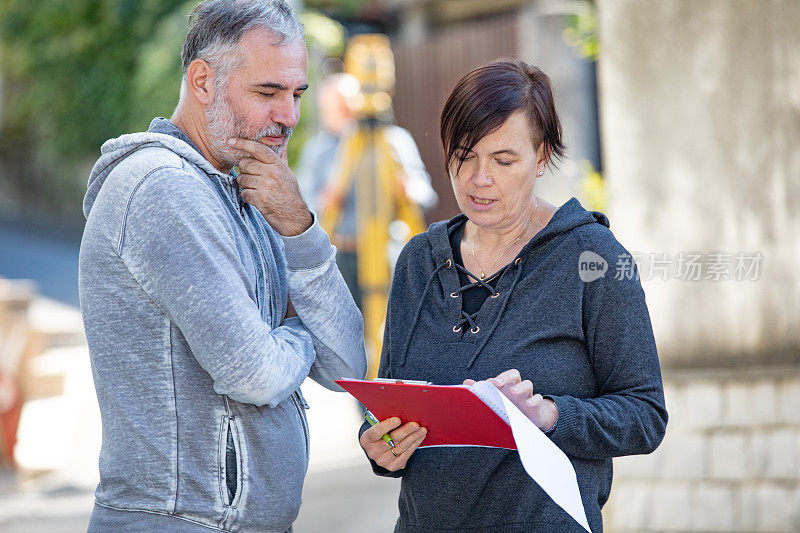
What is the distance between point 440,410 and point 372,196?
4.96 m

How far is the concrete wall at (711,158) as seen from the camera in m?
3.90

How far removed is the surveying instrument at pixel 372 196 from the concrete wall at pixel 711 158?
2889 mm

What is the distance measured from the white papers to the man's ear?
0.88m

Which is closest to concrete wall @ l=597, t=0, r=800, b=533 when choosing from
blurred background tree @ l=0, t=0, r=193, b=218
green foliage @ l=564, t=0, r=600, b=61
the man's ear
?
green foliage @ l=564, t=0, r=600, b=61

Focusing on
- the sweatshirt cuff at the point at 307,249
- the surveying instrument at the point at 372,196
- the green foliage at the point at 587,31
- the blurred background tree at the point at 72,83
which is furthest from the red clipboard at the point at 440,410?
the blurred background tree at the point at 72,83

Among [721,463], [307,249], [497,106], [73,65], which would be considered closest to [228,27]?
[307,249]

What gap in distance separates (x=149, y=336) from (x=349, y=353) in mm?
493

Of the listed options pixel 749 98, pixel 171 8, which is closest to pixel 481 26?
pixel 171 8

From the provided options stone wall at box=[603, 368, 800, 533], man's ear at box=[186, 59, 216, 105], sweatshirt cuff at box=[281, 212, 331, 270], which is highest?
man's ear at box=[186, 59, 216, 105]

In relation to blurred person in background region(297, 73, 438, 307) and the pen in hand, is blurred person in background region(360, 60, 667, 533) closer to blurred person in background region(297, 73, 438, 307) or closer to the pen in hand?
the pen in hand

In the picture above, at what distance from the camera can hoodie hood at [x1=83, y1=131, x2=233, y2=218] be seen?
6.72 feet

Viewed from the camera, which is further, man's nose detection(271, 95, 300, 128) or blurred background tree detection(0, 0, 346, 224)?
blurred background tree detection(0, 0, 346, 224)

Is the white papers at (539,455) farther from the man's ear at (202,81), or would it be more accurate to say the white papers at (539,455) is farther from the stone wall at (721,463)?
the stone wall at (721,463)

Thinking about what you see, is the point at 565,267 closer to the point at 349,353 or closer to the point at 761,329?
the point at 349,353
